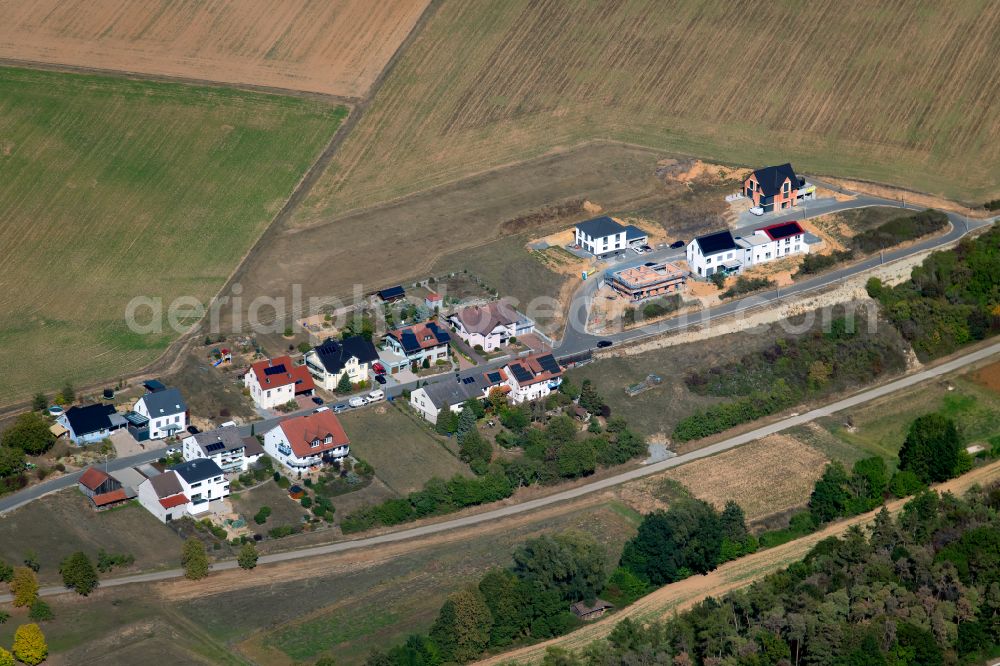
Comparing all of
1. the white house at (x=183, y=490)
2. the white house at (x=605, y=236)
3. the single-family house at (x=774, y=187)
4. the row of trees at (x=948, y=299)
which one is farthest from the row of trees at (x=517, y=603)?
the single-family house at (x=774, y=187)

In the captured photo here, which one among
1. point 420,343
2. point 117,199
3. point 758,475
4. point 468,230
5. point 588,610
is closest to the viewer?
point 588,610

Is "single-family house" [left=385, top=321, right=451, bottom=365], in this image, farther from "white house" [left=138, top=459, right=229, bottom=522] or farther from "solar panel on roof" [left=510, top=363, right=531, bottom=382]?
"white house" [left=138, top=459, right=229, bottom=522]

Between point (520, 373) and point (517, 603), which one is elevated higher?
point (520, 373)

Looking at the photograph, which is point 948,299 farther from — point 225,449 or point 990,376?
point 225,449

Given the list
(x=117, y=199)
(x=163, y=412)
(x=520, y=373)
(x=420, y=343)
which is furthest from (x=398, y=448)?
(x=117, y=199)

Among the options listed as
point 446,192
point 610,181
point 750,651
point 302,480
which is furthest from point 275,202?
point 750,651

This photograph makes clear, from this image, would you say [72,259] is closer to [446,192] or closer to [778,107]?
[446,192]

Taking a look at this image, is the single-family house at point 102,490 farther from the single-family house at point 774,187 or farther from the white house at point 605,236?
the single-family house at point 774,187

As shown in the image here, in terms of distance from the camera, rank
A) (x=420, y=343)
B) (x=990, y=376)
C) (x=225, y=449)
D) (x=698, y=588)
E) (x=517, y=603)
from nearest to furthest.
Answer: (x=517, y=603)
(x=698, y=588)
(x=225, y=449)
(x=420, y=343)
(x=990, y=376)
